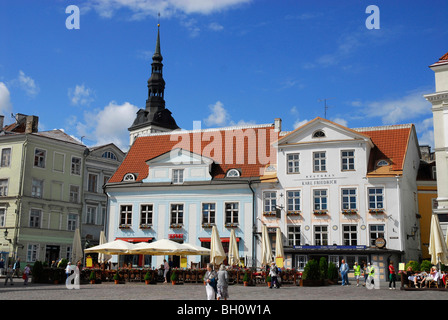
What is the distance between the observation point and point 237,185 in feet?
146

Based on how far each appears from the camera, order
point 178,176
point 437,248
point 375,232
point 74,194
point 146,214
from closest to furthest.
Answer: point 437,248, point 375,232, point 146,214, point 178,176, point 74,194

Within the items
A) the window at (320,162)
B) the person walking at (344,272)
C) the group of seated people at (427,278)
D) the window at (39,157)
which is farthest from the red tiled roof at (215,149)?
the group of seated people at (427,278)

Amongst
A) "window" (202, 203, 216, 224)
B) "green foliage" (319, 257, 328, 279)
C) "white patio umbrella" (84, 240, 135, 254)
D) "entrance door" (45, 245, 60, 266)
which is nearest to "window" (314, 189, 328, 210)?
"window" (202, 203, 216, 224)

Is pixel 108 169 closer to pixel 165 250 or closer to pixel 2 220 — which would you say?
pixel 2 220

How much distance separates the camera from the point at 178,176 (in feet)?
154

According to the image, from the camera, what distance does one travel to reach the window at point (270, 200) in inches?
1715

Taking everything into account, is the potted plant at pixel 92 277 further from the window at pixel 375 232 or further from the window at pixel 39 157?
the window at pixel 39 157

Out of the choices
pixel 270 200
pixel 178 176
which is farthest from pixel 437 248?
pixel 178 176

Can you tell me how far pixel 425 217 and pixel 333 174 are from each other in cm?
979

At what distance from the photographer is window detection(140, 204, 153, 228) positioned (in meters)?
46.5

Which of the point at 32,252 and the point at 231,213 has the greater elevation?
the point at 231,213

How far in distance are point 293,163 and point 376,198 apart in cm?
677

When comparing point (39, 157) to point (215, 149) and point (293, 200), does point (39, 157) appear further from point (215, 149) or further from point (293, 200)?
point (293, 200)
